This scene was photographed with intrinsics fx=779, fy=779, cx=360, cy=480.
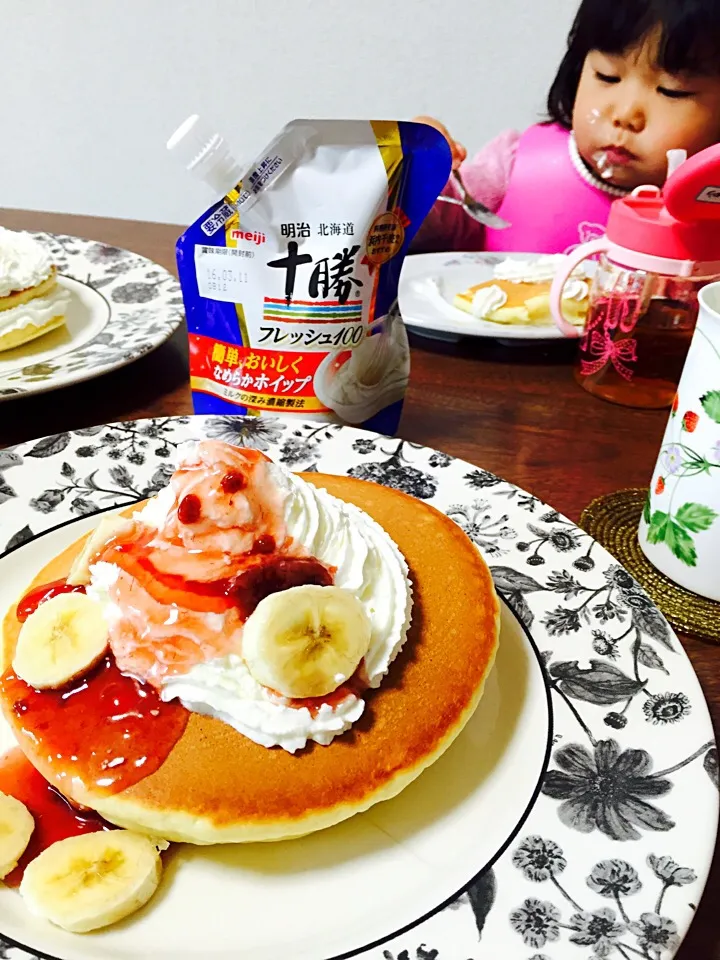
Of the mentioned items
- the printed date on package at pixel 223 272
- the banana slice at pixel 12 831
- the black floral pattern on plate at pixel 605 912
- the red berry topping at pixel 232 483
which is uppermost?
the printed date on package at pixel 223 272

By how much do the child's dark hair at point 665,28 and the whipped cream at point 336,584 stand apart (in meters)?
1.57

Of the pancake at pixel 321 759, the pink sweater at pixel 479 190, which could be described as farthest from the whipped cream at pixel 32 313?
the pink sweater at pixel 479 190

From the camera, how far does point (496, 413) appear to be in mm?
1478

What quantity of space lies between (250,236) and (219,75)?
2.44 meters

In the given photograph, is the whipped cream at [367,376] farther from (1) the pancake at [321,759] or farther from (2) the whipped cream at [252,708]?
(2) the whipped cream at [252,708]

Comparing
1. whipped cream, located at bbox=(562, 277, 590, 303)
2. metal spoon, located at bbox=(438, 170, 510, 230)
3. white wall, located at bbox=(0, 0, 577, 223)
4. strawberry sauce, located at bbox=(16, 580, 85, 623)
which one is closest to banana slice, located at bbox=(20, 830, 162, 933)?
strawberry sauce, located at bbox=(16, 580, 85, 623)

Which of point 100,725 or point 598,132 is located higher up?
point 598,132

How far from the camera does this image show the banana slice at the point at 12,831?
27.8 inches

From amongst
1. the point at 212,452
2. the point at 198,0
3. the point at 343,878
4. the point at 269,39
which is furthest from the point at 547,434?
the point at 198,0

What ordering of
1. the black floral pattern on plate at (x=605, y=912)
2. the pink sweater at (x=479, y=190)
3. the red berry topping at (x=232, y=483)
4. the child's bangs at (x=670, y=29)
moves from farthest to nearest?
the pink sweater at (x=479, y=190)
the child's bangs at (x=670, y=29)
the red berry topping at (x=232, y=483)
the black floral pattern on plate at (x=605, y=912)

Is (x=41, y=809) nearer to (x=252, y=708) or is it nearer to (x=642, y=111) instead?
(x=252, y=708)

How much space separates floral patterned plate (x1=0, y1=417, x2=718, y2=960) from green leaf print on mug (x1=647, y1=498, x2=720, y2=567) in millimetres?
96

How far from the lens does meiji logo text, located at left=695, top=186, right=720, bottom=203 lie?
1.17 metres

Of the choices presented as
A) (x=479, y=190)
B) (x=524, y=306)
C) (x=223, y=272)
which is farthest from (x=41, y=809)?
(x=479, y=190)
